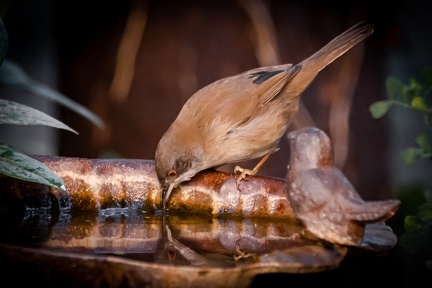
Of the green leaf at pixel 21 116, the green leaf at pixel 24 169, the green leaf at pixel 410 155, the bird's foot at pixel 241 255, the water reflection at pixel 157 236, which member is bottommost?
the bird's foot at pixel 241 255

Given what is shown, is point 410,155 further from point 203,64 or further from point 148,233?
point 203,64

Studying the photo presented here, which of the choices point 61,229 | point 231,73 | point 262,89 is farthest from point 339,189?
point 231,73

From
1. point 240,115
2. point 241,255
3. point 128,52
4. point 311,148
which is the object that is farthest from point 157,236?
Answer: point 128,52

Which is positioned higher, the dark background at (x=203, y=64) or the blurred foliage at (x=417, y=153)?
the dark background at (x=203, y=64)

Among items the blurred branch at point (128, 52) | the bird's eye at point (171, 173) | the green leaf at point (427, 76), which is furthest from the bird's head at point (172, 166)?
the blurred branch at point (128, 52)

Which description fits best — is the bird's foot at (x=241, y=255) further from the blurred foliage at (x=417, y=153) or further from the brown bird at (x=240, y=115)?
the brown bird at (x=240, y=115)

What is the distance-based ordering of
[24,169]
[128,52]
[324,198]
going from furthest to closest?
[128,52] → [24,169] → [324,198]

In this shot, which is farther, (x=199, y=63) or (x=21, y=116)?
(x=199, y=63)
